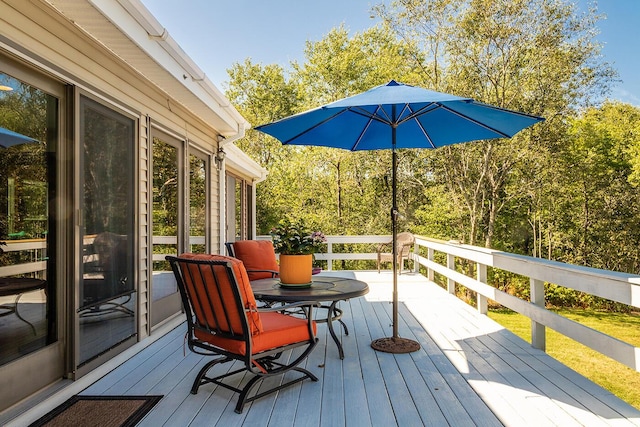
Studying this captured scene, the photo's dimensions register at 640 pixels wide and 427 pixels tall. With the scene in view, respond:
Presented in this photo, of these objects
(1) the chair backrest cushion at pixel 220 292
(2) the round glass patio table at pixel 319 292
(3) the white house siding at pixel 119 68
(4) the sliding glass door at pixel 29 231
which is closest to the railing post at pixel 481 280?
(2) the round glass patio table at pixel 319 292

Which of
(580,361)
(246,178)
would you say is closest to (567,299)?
(580,361)

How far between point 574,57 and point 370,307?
9906 mm

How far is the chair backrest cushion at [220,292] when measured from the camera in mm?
2629

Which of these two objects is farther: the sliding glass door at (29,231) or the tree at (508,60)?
the tree at (508,60)

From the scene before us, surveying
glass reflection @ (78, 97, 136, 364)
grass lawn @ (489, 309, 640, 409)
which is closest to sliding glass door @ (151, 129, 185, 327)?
glass reflection @ (78, 97, 136, 364)

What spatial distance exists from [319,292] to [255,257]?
5.25ft

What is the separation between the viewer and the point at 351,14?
19250mm

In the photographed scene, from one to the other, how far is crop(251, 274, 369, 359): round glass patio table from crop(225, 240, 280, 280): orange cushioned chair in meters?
0.64

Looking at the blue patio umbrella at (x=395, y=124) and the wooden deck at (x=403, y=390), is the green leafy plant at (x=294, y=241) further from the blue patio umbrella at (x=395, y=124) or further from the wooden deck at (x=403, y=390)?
the wooden deck at (x=403, y=390)

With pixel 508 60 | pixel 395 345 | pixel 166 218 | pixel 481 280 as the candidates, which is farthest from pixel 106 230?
pixel 508 60

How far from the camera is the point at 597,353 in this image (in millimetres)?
9695

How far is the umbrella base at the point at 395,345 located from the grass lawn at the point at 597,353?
4680 millimetres

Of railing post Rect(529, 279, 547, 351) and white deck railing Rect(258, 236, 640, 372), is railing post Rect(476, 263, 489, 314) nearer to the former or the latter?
white deck railing Rect(258, 236, 640, 372)

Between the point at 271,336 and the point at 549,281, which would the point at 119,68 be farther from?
the point at 549,281
